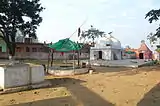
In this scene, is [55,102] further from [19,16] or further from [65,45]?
[19,16]

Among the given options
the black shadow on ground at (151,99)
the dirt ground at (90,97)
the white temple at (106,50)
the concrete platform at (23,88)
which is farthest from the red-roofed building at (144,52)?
the black shadow on ground at (151,99)

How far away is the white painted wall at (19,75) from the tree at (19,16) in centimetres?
1505

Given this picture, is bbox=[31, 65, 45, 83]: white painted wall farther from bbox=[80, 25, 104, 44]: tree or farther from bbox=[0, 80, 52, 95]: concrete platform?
bbox=[80, 25, 104, 44]: tree

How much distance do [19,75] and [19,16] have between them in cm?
1609

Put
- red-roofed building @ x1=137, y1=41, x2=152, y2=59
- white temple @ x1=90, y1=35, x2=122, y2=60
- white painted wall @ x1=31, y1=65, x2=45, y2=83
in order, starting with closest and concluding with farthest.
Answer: white painted wall @ x1=31, y1=65, x2=45, y2=83, white temple @ x1=90, y1=35, x2=122, y2=60, red-roofed building @ x1=137, y1=41, x2=152, y2=59

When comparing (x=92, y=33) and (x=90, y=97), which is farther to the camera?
(x=92, y=33)

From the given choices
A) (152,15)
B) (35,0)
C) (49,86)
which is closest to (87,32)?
(35,0)

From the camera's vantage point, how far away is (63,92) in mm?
11508

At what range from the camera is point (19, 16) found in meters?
27.5

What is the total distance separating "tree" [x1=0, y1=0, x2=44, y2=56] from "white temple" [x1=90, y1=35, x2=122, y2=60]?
59.4 feet

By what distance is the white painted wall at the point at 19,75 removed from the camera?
1223 cm

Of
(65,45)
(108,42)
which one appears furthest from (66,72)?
(108,42)

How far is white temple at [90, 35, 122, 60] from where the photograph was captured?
44.0m

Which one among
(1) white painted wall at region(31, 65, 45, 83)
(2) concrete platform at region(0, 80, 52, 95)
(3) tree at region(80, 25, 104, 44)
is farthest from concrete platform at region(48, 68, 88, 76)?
(3) tree at region(80, 25, 104, 44)
